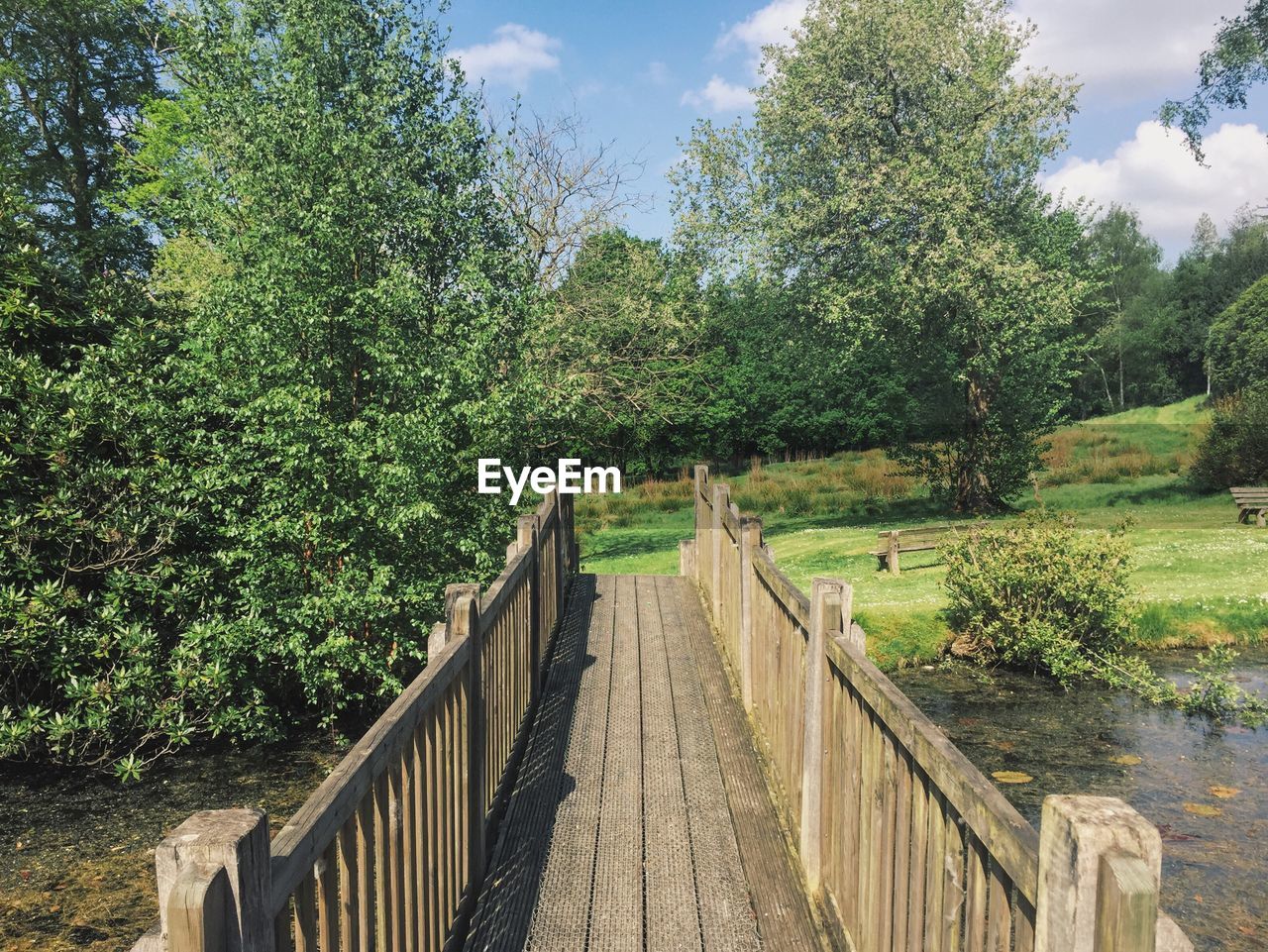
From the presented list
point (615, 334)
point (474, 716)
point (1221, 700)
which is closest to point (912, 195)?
point (615, 334)

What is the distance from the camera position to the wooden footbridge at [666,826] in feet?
5.59

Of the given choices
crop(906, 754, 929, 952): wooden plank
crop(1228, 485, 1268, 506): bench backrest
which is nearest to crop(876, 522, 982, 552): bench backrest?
crop(1228, 485, 1268, 506): bench backrest

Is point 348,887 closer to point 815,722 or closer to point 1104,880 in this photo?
point 1104,880

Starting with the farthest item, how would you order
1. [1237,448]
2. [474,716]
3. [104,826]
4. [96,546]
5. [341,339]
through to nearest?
[1237,448], [341,339], [96,546], [104,826], [474,716]

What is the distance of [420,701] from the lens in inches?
124

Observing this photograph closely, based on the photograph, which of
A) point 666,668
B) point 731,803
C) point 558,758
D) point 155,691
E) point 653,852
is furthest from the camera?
point 155,691

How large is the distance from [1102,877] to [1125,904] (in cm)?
6

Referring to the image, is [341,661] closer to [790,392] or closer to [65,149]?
[65,149]

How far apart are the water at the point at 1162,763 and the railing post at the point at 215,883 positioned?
7.04 meters

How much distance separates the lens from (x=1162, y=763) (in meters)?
9.56

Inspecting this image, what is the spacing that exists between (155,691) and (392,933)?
815cm

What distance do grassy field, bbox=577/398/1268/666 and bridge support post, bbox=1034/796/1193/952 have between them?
11.4 meters

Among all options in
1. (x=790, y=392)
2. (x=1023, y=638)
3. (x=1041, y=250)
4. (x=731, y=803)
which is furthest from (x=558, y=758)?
(x=790, y=392)

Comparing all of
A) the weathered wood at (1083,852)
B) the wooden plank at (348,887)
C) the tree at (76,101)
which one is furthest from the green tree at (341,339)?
the tree at (76,101)
